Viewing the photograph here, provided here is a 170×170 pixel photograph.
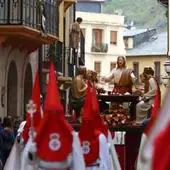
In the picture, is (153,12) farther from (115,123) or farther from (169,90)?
(169,90)

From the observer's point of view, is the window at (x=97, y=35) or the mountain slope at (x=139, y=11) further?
the mountain slope at (x=139, y=11)

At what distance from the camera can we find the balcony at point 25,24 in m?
26.2

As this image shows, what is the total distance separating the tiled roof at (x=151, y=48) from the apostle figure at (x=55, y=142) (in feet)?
209

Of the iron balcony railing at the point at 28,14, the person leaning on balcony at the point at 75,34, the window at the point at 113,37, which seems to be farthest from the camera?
the window at the point at 113,37

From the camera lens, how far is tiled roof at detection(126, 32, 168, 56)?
75.6 meters

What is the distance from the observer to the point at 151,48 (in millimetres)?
77625

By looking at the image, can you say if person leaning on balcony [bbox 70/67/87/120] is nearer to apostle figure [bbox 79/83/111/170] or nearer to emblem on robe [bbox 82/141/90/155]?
apostle figure [bbox 79/83/111/170]

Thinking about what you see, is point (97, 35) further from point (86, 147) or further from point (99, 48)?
point (86, 147)

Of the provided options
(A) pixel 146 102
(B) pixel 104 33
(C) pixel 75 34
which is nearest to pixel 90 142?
(A) pixel 146 102

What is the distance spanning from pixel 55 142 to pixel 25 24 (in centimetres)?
1676

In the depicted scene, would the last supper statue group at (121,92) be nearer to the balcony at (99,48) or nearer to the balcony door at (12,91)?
the balcony door at (12,91)

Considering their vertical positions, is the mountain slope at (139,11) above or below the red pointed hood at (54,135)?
above

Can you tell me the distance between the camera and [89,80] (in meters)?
19.3

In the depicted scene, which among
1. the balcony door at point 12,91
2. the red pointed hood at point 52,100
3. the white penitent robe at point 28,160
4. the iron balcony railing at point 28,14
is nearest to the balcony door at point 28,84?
the iron balcony railing at point 28,14
